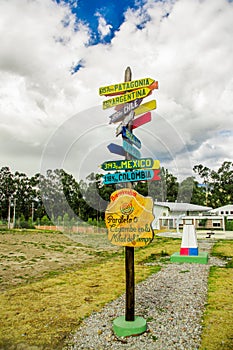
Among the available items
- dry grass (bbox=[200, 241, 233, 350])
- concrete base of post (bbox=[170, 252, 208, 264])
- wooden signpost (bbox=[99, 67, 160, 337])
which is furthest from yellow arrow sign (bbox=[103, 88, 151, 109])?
concrete base of post (bbox=[170, 252, 208, 264])

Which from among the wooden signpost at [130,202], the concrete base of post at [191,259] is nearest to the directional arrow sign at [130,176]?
the wooden signpost at [130,202]

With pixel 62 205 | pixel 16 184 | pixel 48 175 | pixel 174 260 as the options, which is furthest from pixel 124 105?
pixel 16 184

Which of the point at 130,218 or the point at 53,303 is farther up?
the point at 130,218

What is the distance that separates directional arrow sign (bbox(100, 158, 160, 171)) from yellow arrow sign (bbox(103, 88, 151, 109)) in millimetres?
987

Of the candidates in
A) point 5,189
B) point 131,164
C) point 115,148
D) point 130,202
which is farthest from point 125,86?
point 5,189

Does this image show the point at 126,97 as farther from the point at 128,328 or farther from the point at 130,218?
the point at 128,328

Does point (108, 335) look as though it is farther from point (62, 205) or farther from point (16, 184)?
point (16, 184)

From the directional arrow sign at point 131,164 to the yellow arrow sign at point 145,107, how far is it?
2.83 ft

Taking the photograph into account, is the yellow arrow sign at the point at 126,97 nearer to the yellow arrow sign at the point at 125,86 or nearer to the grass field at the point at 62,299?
the yellow arrow sign at the point at 125,86

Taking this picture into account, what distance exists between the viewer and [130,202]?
14.2 ft

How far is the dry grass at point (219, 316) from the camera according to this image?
387cm

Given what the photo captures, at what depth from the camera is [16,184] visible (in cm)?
6425

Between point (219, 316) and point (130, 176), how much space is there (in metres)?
2.77

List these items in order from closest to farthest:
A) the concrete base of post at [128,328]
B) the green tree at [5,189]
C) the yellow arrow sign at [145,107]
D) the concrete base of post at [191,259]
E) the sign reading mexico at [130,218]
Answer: the concrete base of post at [128,328]
the sign reading mexico at [130,218]
the yellow arrow sign at [145,107]
the concrete base of post at [191,259]
the green tree at [5,189]
